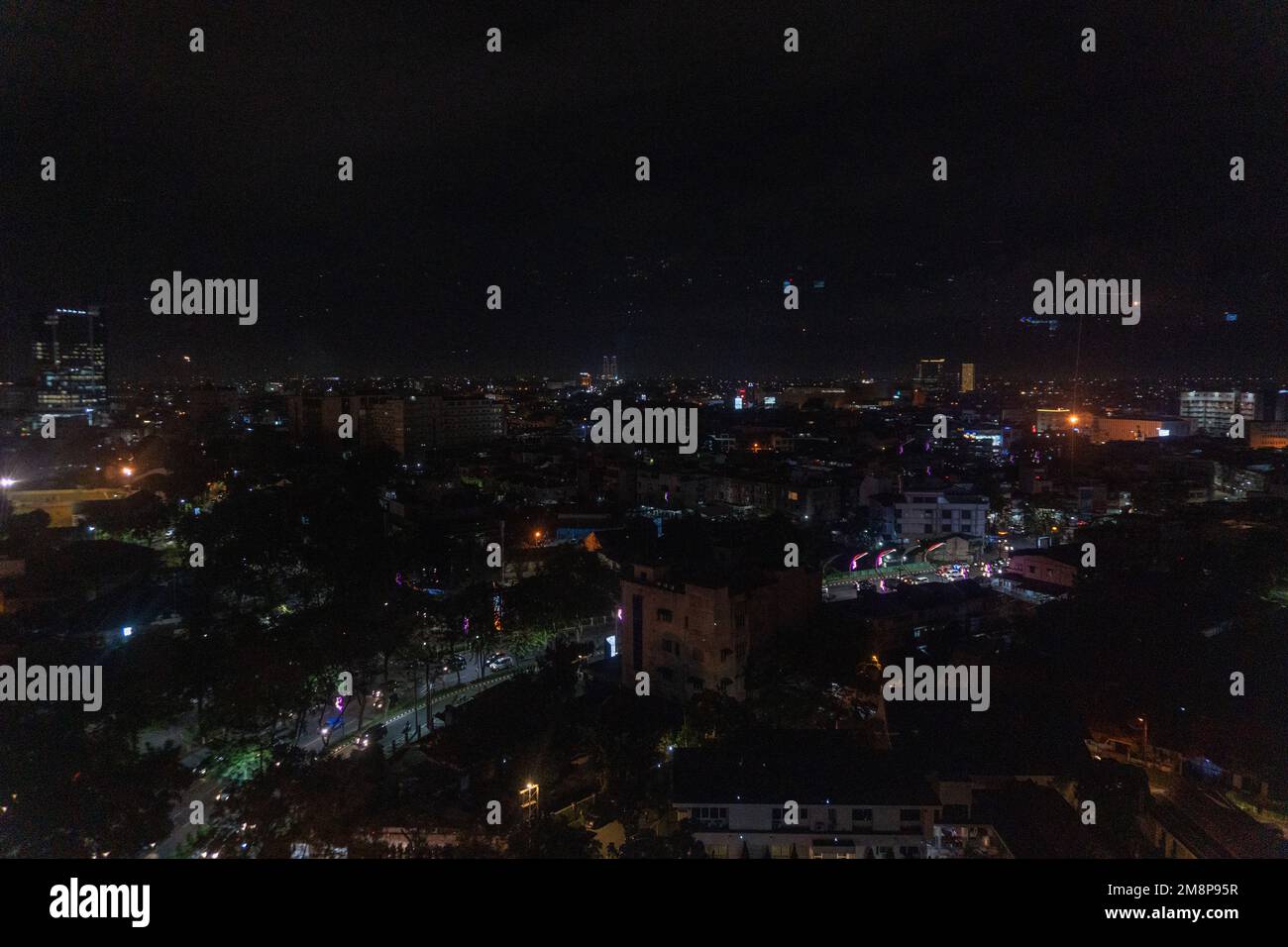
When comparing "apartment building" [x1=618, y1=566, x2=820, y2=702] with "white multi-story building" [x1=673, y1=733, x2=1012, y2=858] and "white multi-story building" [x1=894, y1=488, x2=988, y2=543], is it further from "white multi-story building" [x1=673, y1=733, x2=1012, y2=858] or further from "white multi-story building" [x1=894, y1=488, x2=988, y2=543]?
"white multi-story building" [x1=894, y1=488, x2=988, y2=543]

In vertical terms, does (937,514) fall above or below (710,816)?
above

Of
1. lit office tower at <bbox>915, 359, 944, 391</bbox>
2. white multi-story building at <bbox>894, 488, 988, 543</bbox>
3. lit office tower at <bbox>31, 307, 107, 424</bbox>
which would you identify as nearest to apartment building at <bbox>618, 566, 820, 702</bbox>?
lit office tower at <bbox>31, 307, 107, 424</bbox>

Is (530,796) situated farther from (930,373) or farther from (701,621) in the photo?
(930,373)

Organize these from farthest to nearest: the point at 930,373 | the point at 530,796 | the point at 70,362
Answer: the point at 930,373, the point at 70,362, the point at 530,796

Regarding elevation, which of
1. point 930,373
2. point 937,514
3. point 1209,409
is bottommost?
point 937,514

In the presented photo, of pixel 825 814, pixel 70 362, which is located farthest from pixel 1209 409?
pixel 70 362
